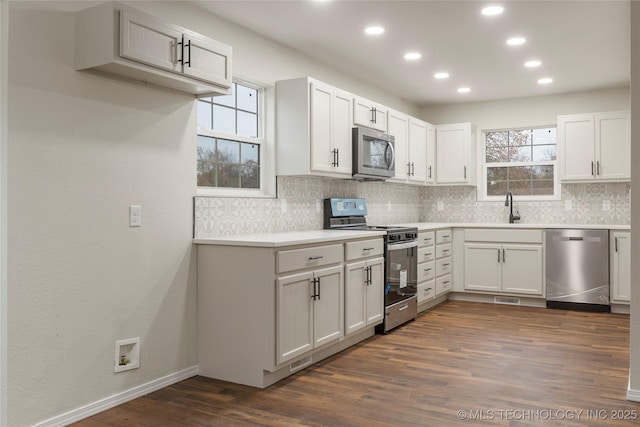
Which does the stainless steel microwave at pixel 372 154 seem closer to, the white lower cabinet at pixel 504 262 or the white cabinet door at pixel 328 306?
the white cabinet door at pixel 328 306

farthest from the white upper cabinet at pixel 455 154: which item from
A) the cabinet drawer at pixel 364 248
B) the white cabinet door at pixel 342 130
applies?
the cabinet drawer at pixel 364 248

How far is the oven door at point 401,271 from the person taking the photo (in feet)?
15.1

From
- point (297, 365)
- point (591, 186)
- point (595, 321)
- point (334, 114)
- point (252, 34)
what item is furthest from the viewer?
point (591, 186)

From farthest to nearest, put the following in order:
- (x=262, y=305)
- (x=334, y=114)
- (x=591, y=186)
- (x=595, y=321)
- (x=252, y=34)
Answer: (x=591, y=186) < (x=595, y=321) < (x=334, y=114) < (x=252, y=34) < (x=262, y=305)

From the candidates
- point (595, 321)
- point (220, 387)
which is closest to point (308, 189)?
point (220, 387)

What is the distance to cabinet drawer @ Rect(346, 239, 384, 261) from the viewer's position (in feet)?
13.1

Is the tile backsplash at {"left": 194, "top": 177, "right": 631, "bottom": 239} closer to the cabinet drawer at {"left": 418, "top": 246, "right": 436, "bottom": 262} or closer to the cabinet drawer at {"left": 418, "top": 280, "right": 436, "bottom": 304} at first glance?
the cabinet drawer at {"left": 418, "top": 246, "right": 436, "bottom": 262}

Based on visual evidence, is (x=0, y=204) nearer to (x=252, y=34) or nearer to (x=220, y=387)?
(x=220, y=387)

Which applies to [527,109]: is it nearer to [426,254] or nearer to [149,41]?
[426,254]

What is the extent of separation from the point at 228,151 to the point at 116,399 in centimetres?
182

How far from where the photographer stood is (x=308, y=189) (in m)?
4.72

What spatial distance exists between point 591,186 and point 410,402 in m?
4.29

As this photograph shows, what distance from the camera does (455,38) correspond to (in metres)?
4.22

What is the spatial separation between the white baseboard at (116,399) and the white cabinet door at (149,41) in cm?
178
